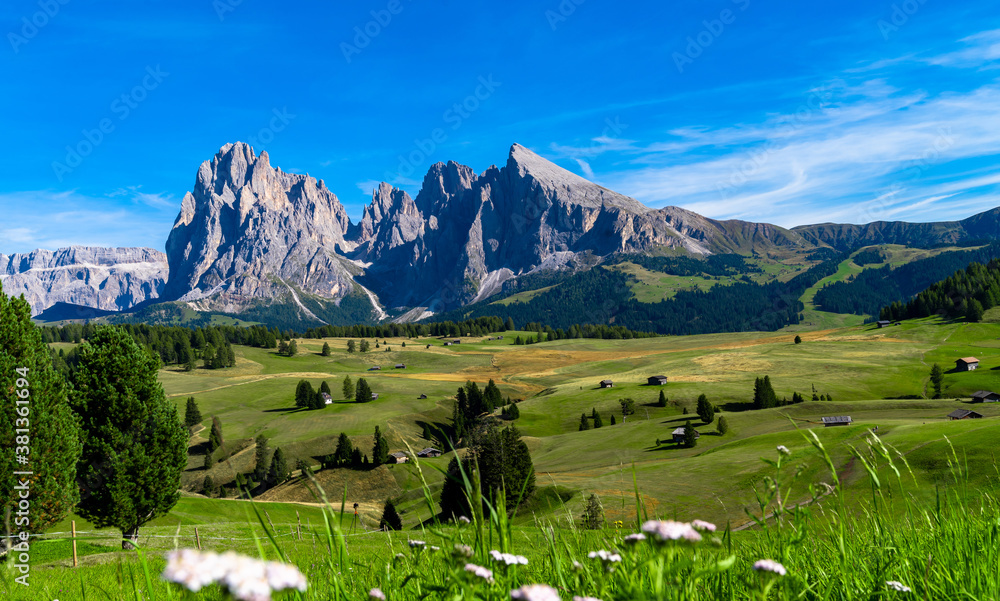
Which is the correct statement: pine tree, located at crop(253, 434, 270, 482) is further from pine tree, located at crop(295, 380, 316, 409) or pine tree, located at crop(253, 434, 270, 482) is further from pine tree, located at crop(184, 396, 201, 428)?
pine tree, located at crop(295, 380, 316, 409)

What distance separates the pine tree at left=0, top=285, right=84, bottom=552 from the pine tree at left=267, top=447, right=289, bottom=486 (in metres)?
83.5

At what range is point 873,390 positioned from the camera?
124250 mm

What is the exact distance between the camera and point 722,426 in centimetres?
9506

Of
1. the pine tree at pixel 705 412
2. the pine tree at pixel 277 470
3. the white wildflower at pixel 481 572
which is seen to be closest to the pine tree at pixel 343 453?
the pine tree at pixel 277 470

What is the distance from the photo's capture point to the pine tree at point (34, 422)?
20266mm

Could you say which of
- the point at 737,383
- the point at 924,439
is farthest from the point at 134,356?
the point at 737,383

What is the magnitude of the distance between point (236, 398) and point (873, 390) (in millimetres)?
175965

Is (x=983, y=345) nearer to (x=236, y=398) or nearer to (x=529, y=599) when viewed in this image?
(x=529, y=599)

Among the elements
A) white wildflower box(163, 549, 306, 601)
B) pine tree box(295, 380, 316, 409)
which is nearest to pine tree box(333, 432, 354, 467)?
pine tree box(295, 380, 316, 409)

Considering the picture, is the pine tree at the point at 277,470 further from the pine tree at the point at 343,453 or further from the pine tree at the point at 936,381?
the pine tree at the point at 936,381

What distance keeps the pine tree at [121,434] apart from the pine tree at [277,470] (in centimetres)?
7214

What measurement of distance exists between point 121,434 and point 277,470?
254 feet

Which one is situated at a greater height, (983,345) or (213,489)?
(983,345)

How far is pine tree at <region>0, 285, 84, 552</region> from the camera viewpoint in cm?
2027
